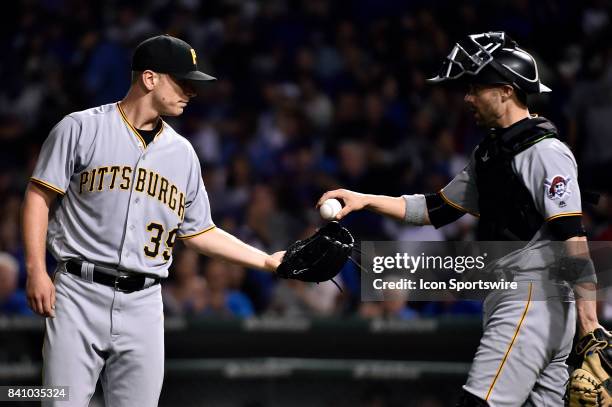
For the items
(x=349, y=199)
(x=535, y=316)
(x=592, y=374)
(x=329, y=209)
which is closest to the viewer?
(x=592, y=374)

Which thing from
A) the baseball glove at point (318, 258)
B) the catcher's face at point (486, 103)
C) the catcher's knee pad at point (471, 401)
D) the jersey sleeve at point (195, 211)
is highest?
the catcher's face at point (486, 103)

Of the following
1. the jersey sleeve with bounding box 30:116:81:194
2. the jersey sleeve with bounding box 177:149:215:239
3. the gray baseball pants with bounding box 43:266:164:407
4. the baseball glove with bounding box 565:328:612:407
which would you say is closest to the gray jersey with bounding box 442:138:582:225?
the baseball glove with bounding box 565:328:612:407

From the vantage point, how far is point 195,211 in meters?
4.27

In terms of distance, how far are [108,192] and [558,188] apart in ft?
5.49

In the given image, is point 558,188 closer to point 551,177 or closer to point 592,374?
point 551,177

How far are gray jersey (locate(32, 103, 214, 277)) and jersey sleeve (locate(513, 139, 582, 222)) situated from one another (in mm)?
1357

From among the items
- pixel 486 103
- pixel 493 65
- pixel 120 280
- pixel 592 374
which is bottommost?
pixel 592 374

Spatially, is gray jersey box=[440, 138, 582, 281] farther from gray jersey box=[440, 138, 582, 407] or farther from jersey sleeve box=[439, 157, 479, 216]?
jersey sleeve box=[439, 157, 479, 216]

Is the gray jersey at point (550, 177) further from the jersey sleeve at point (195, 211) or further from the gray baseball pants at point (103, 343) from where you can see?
the gray baseball pants at point (103, 343)

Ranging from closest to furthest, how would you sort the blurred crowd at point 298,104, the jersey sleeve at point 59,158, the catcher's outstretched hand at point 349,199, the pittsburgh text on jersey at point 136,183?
the jersey sleeve at point 59,158, the pittsburgh text on jersey at point 136,183, the catcher's outstretched hand at point 349,199, the blurred crowd at point 298,104

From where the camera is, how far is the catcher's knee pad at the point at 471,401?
382cm

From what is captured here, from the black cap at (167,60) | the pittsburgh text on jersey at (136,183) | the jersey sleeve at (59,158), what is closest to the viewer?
the jersey sleeve at (59,158)

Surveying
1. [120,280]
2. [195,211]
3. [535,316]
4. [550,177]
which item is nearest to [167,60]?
[195,211]

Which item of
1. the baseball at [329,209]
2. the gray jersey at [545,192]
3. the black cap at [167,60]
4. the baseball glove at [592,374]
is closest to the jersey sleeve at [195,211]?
the black cap at [167,60]
